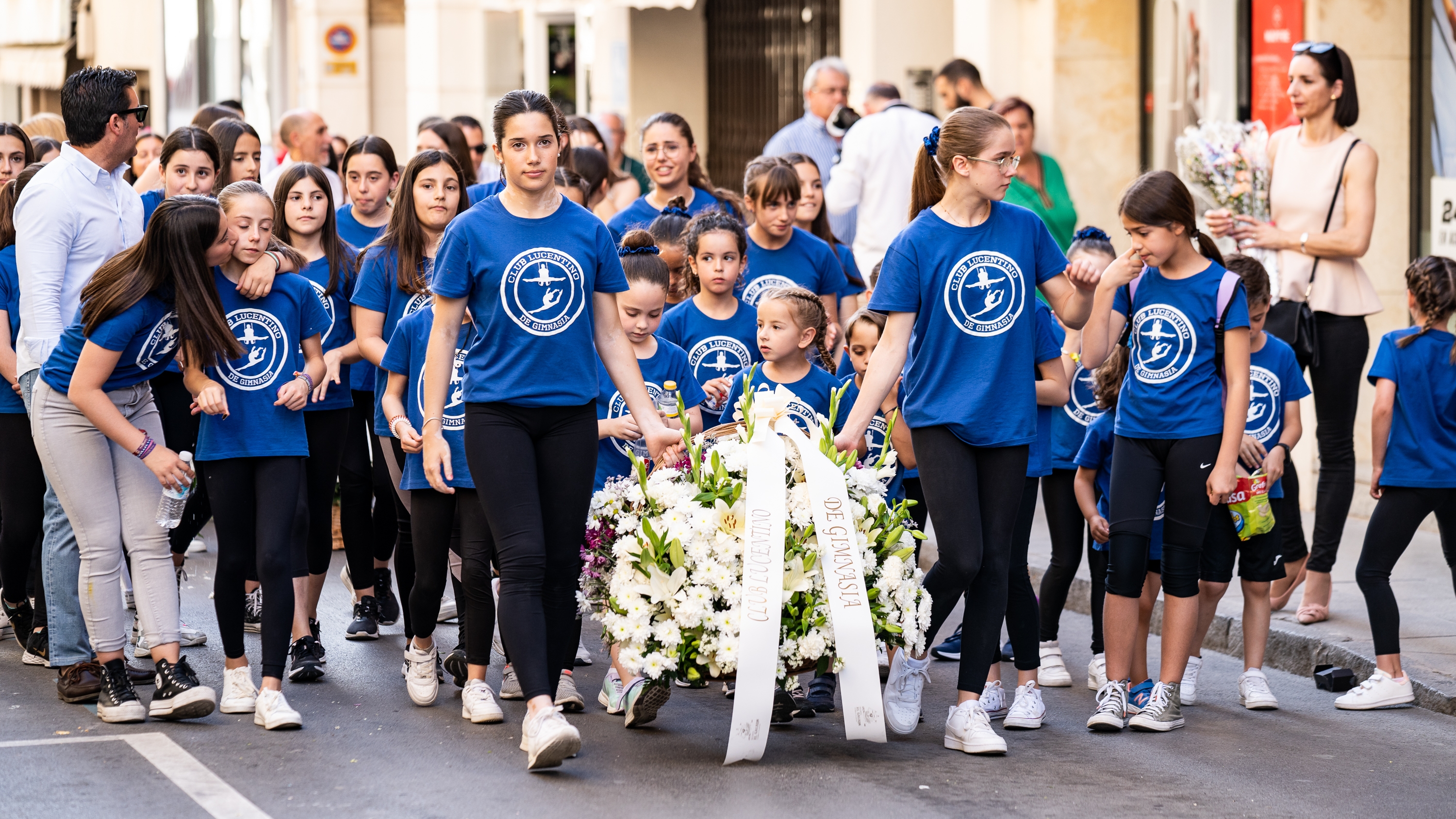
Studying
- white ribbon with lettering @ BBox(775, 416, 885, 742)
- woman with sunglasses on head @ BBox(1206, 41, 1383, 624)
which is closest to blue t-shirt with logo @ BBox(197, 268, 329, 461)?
white ribbon with lettering @ BBox(775, 416, 885, 742)

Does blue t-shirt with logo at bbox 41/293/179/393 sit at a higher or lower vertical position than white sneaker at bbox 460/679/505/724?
higher

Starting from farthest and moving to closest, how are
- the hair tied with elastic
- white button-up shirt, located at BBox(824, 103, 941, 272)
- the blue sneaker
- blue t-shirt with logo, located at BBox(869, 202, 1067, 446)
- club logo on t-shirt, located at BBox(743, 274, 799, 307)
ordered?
white button-up shirt, located at BBox(824, 103, 941, 272)
club logo on t-shirt, located at BBox(743, 274, 799, 307)
the blue sneaker
the hair tied with elastic
blue t-shirt with logo, located at BBox(869, 202, 1067, 446)

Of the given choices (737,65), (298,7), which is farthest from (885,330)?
(298,7)

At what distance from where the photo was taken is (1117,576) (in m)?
6.25

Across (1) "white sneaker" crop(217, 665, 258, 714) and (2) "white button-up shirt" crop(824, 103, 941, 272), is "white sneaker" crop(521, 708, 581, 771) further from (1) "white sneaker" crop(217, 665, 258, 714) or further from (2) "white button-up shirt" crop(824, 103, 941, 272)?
(2) "white button-up shirt" crop(824, 103, 941, 272)

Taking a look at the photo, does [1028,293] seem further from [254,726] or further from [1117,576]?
[254,726]

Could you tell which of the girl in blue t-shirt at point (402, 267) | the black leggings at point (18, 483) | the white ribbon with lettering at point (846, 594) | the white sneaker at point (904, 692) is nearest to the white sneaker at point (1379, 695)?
the white sneaker at point (904, 692)

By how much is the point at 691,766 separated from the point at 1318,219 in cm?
415

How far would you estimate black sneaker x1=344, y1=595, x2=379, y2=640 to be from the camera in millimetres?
7570

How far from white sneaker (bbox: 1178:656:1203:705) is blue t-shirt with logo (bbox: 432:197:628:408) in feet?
8.25

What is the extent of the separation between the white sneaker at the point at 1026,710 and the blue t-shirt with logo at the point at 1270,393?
4.20 feet

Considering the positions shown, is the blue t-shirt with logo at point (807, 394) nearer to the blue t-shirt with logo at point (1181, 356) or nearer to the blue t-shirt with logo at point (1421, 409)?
the blue t-shirt with logo at point (1181, 356)

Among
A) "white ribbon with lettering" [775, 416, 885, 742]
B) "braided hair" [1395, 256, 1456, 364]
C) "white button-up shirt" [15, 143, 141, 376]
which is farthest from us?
"braided hair" [1395, 256, 1456, 364]

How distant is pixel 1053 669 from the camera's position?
23.1 ft
